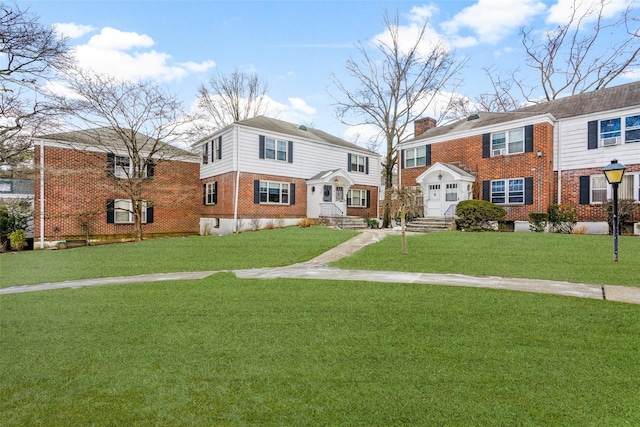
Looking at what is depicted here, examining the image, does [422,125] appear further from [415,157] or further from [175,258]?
[175,258]

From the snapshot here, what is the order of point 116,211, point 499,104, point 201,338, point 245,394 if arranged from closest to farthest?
point 245,394
point 201,338
point 116,211
point 499,104

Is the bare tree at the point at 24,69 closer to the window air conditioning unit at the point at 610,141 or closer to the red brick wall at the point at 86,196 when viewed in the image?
the red brick wall at the point at 86,196

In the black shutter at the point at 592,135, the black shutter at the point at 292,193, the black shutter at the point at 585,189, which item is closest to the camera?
the black shutter at the point at 592,135

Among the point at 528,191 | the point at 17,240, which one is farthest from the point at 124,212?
the point at 528,191

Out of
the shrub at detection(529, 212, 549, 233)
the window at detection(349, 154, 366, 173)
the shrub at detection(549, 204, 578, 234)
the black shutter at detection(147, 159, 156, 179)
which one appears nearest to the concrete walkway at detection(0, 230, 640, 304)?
the shrub at detection(529, 212, 549, 233)

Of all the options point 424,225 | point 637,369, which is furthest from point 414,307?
point 424,225

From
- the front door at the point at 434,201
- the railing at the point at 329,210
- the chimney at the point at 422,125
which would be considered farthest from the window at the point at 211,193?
the chimney at the point at 422,125

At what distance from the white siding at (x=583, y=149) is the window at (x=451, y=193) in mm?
4754

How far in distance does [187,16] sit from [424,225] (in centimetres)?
1387

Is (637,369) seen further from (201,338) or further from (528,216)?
(528,216)

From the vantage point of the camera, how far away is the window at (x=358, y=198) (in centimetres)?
2375

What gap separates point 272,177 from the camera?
806 inches

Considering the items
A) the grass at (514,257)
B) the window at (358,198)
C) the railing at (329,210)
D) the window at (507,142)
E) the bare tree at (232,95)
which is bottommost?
the grass at (514,257)

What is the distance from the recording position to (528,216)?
16906 mm
